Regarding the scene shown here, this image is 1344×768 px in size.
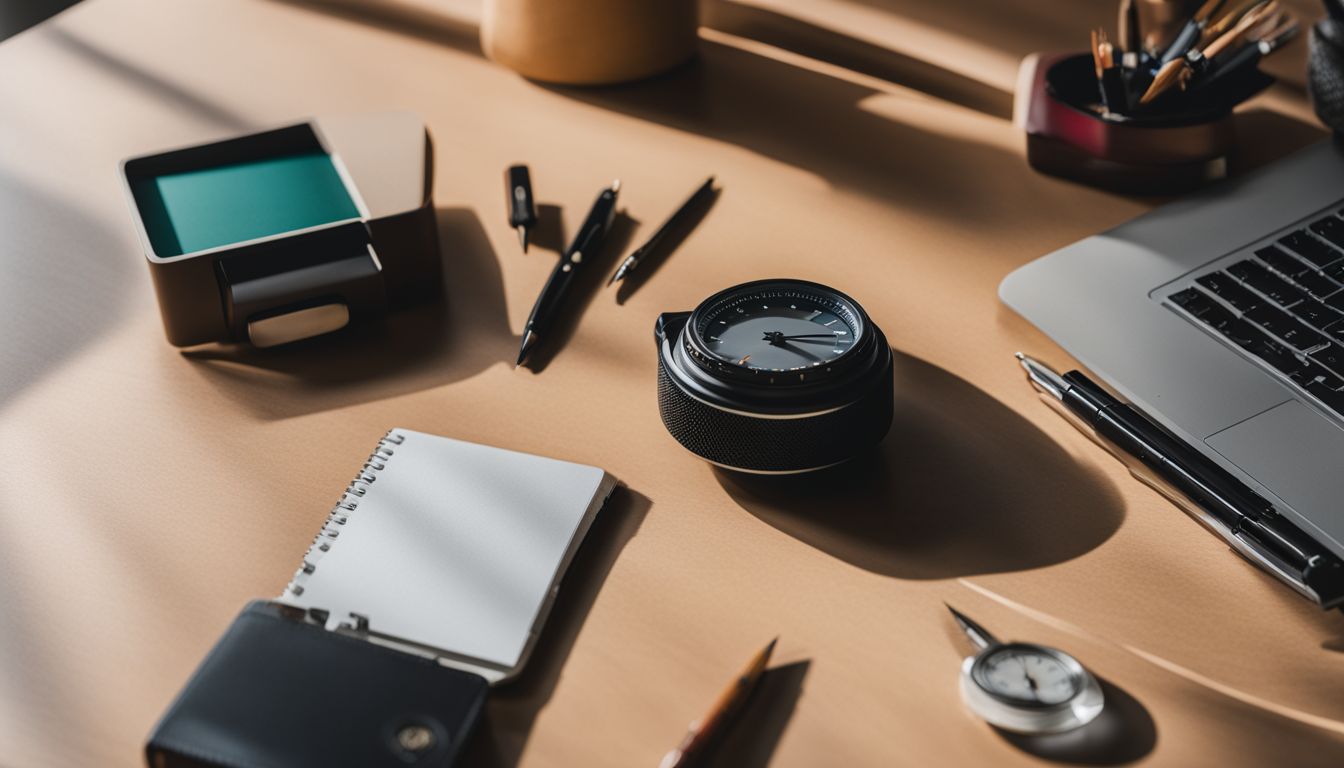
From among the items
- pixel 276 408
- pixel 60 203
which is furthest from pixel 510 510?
pixel 60 203

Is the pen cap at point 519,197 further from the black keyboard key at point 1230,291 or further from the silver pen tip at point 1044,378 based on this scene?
the black keyboard key at point 1230,291

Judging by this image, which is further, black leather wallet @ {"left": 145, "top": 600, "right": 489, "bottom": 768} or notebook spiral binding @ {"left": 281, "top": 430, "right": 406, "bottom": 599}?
notebook spiral binding @ {"left": 281, "top": 430, "right": 406, "bottom": 599}

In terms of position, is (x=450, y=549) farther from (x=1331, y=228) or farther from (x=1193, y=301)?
(x=1331, y=228)

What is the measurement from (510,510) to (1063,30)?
2.88 feet

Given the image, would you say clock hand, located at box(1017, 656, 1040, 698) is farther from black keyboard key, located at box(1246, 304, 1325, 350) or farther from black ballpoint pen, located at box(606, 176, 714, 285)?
black ballpoint pen, located at box(606, 176, 714, 285)

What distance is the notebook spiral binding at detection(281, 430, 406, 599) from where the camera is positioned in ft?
2.17

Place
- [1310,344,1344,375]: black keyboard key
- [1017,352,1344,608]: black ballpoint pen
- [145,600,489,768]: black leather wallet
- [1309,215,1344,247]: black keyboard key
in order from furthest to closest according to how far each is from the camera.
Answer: [1309,215,1344,247]: black keyboard key
[1310,344,1344,375]: black keyboard key
[1017,352,1344,608]: black ballpoint pen
[145,600,489,768]: black leather wallet

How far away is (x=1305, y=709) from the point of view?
60 cm

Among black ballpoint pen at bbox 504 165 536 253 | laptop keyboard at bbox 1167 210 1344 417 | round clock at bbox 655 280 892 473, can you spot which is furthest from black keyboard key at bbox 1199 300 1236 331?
black ballpoint pen at bbox 504 165 536 253

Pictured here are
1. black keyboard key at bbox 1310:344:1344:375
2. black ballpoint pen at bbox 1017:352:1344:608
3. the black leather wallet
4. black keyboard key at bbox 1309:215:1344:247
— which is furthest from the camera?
black keyboard key at bbox 1309:215:1344:247

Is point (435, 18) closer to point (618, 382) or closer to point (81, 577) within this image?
point (618, 382)

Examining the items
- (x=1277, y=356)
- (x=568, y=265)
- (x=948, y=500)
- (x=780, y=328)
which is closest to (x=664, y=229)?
(x=568, y=265)

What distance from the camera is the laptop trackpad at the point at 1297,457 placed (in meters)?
0.68

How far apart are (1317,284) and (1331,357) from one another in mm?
75
